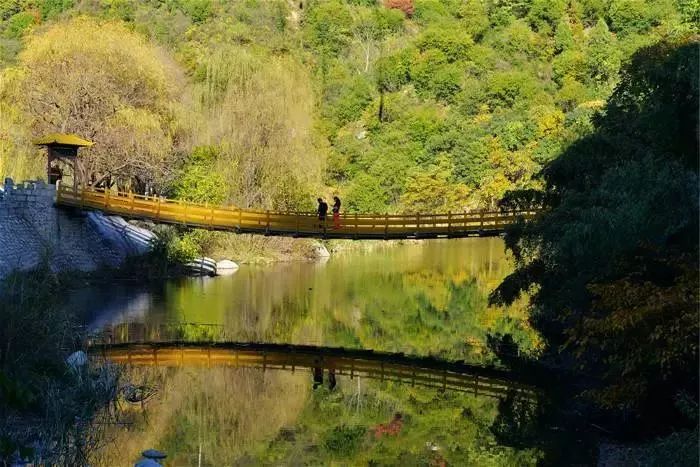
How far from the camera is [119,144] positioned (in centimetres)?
2672

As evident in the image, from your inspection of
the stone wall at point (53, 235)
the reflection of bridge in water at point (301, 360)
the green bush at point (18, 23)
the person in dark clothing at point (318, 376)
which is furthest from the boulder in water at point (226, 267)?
the green bush at point (18, 23)

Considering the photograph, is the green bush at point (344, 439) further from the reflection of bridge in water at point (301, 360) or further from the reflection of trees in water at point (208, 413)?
the reflection of bridge in water at point (301, 360)

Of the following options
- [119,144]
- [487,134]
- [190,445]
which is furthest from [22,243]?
[487,134]

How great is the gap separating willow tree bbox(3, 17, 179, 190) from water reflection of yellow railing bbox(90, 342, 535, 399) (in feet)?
39.0

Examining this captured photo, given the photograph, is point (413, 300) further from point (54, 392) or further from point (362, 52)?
point (362, 52)

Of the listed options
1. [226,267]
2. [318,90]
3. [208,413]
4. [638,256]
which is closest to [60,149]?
[226,267]

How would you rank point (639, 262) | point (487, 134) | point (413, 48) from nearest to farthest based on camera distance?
point (639, 262), point (487, 134), point (413, 48)

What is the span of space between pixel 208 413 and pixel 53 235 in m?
13.2

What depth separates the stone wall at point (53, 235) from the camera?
878 inches

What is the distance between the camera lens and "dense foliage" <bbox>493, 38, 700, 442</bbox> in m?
9.25

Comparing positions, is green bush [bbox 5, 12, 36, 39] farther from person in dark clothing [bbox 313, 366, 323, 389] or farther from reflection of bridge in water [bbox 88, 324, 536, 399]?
person in dark clothing [bbox 313, 366, 323, 389]

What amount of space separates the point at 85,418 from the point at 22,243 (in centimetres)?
1456

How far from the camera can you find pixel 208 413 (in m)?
11.6

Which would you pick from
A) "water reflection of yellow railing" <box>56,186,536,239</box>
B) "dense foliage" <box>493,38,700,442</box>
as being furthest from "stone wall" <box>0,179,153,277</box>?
"dense foliage" <box>493,38,700,442</box>
